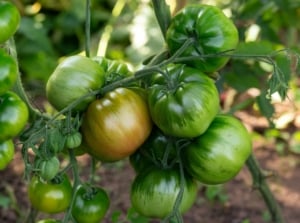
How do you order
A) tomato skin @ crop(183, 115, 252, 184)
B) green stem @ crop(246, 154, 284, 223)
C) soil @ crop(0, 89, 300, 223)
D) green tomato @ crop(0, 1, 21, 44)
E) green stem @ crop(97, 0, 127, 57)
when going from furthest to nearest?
1. green stem @ crop(97, 0, 127, 57)
2. soil @ crop(0, 89, 300, 223)
3. green stem @ crop(246, 154, 284, 223)
4. tomato skin @ crop(183, 115, 252, 184)
5. green tomato @ crop(0, 1, 21, 44)

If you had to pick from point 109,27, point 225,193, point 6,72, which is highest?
point 6,72

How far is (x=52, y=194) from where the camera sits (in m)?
1.03

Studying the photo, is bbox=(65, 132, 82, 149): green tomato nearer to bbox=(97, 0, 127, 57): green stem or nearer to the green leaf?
the green leaf

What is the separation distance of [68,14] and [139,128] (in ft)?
7.65

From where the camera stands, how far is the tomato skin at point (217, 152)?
37.8 inches

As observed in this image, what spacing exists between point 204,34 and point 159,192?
0.85 ft

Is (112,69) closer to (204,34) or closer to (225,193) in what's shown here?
(204,34)

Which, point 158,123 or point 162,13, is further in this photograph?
point 162,13

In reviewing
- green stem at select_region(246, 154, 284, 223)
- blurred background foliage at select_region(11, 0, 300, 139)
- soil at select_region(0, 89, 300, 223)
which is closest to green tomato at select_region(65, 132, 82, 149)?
green stem at select_region(246, 154, 284, 223)

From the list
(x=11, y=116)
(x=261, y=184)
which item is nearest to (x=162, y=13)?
(x=11, y=116)

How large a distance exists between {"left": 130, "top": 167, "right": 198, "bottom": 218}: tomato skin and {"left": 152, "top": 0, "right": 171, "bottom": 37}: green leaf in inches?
10.4

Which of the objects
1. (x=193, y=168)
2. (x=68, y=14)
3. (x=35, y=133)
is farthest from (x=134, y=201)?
(x=68, y=14)

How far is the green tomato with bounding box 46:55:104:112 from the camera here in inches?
36.6

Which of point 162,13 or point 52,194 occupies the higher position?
point 162,13
